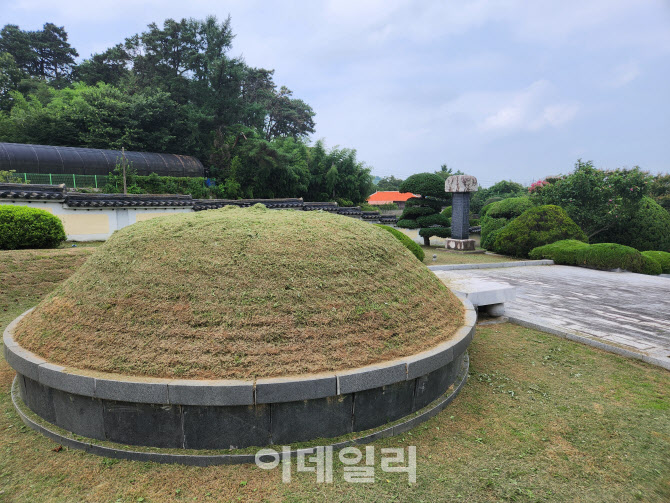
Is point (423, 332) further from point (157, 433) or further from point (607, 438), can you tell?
point (157, 433)

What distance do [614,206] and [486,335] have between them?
13.6 m

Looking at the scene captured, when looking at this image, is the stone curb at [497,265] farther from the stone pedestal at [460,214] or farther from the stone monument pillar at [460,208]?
the stone pedestal at [460,214]

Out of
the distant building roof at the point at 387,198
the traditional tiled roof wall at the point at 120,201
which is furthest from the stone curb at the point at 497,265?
the distant building roof at the point at 387,198

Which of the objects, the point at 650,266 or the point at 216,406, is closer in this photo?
the point at 216,406

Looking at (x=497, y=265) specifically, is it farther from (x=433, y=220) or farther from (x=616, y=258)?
(x=433, y=220)

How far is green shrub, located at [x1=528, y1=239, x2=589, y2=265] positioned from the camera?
43.1 ft

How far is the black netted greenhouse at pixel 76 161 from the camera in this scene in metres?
20.8

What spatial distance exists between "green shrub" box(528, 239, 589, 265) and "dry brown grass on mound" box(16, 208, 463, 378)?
11.1 meters

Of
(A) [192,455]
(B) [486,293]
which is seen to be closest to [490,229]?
(B) [486,293]

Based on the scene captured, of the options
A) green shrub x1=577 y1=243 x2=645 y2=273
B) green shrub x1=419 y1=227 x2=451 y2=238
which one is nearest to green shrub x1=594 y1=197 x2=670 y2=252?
green shrub x1=577 y1=243 x2=645 y2=273

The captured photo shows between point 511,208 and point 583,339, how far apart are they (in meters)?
14.8

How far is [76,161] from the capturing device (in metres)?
22.4

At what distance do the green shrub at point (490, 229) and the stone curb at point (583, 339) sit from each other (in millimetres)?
11162

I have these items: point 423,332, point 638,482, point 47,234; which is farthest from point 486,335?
point 47,234
